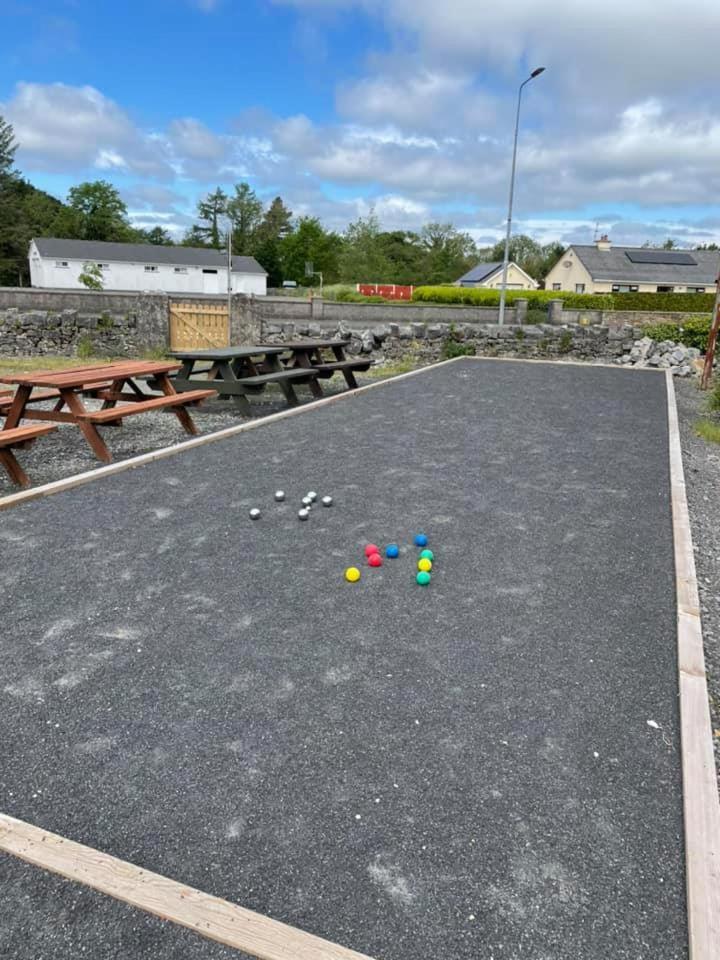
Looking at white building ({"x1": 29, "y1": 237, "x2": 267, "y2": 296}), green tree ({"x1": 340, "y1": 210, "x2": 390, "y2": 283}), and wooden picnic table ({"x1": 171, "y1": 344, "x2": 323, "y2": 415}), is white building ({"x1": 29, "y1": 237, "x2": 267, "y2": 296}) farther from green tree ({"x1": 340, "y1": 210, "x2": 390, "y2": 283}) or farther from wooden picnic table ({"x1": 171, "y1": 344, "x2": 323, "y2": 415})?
wooden picnic table ({"x1": 171, "y1": 344, "x2": 323, "y2": 415})

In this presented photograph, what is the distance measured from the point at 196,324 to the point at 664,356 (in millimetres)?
10657

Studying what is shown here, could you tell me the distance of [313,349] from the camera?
9.30 m

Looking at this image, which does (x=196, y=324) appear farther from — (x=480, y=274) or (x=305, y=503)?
(x=480, y=274)

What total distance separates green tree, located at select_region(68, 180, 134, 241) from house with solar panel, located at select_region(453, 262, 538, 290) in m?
35.9

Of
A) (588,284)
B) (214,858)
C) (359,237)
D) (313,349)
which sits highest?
(359,237)

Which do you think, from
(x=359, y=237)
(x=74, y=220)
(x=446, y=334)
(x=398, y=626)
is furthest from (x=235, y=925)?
(x=74, y=220)

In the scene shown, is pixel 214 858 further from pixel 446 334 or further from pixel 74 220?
pixel 74 220

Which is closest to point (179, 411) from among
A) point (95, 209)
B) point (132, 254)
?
point (132, 254)

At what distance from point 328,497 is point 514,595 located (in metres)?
1.59

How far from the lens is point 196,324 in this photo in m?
14.3

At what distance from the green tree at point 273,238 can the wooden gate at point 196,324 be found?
48.8m

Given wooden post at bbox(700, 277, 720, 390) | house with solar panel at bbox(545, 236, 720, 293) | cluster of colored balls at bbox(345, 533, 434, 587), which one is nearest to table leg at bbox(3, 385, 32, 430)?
cluster of colored balls at bbox(345, 533, 434, 587)

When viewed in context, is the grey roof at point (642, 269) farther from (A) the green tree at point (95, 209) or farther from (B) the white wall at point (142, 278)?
(A) the green tree at point (95, 209)

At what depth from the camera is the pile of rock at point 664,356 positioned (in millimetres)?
14061
